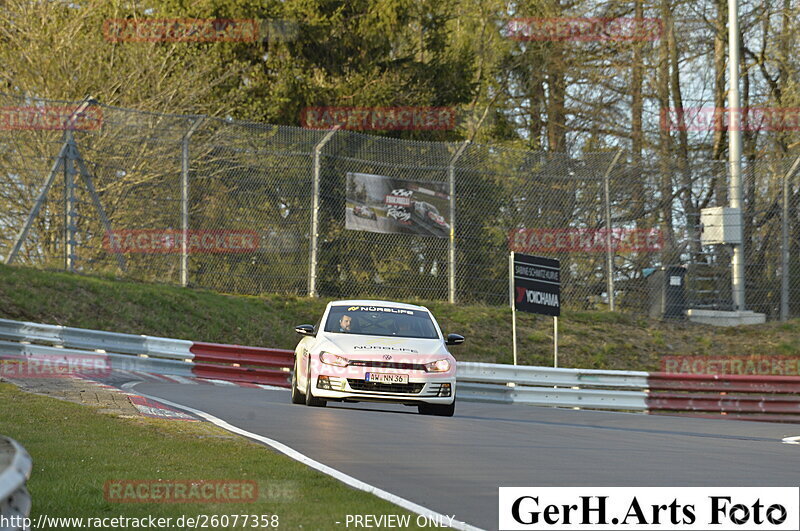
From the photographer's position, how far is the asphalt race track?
8484 millimetres

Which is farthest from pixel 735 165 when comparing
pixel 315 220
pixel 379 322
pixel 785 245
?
pixel 379 322

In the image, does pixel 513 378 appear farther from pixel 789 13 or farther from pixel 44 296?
pixel 789 13

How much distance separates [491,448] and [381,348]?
3958 millimetres

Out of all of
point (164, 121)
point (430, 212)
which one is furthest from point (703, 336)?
point (164, 121)

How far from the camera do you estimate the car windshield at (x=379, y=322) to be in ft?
50.3

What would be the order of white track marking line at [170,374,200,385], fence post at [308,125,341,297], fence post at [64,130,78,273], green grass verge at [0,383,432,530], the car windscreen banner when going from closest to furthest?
green grass verge at [0,383,432,530]
white track marking line at [170,374,200,385]
fence post at [64,130,78,273]
fence post at [308,125,341,297]
the car windscreen banner

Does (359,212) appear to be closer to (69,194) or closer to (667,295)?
(69,194)

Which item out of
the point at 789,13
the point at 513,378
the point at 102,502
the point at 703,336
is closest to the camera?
the point at 102,502

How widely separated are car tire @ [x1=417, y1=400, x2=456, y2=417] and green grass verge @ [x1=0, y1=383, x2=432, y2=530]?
160 inches

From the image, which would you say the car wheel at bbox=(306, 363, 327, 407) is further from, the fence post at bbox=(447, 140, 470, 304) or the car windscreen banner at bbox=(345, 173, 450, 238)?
the fence post at bbox=(447, 140, 470, 304)

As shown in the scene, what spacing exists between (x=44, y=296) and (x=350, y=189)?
6.24m

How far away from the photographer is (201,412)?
1295 centimetres

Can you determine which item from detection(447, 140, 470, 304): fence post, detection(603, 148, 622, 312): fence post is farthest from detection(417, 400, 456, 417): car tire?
detection(603, 148, 622, 312): fence post

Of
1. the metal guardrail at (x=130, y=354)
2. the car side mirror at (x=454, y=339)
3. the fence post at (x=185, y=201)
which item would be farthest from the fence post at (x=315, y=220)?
the car side mirror at (x=454, y=339)
